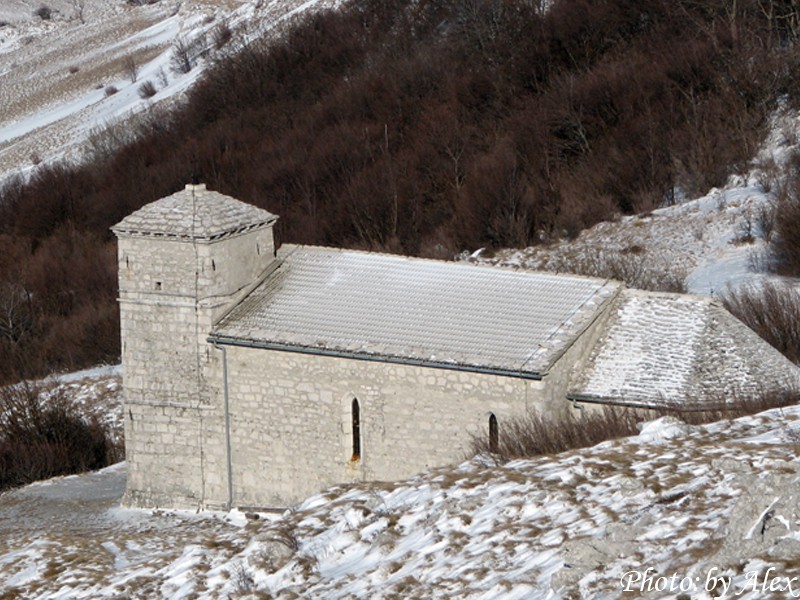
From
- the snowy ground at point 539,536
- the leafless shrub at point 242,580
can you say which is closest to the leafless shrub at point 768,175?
the snowy ground at point 539,536

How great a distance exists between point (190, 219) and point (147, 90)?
4385 cm

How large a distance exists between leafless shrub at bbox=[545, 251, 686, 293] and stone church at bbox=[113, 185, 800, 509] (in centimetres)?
506

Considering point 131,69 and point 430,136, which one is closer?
point 430,136

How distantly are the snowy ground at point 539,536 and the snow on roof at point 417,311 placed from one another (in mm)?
4074

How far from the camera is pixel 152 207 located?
20.8 metres

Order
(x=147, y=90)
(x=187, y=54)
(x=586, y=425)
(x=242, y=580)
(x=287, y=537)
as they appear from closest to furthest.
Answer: (x=242, y=580), (x=287, y=537), (x=586, y=425), (x=147, y=90), (x=187, y=54)

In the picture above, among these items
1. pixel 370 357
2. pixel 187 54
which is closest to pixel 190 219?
pixel 370 357

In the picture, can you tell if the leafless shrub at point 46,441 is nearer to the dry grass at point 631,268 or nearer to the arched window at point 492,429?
the arched window at point 492,429

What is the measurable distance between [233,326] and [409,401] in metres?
3.19

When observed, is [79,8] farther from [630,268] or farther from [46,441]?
[630,268]

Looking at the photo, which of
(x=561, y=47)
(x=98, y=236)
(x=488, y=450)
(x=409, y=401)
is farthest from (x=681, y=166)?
(x=98, y=236)

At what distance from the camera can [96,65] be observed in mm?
71000

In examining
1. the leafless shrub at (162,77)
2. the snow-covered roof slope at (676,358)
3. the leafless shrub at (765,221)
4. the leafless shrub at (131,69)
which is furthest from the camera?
the leafless shrub at (131,69)

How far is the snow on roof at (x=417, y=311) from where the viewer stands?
18625 millimetres
